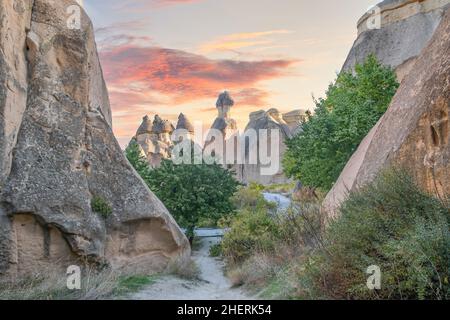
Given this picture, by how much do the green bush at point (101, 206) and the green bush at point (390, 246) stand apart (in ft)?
14.8

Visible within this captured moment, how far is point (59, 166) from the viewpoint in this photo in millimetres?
8727

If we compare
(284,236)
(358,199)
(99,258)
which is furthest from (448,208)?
(99,258)

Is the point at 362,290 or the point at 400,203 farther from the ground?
the point at 400,203

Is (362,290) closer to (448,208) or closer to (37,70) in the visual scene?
(448,208)

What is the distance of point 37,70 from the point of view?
923cm

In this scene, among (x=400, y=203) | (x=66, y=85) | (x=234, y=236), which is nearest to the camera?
(x=400, y=203)

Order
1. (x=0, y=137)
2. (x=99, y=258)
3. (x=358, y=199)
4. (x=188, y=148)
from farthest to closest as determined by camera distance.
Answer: (x=188, y=148), (x=99, y=258), (x=0, y=137), (x=358, y=199)

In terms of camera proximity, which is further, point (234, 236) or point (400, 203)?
point (234, 236)

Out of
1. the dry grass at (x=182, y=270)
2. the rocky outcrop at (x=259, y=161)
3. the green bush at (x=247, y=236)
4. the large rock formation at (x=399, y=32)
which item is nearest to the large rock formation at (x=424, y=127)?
the green bush at (x=247, y=236)

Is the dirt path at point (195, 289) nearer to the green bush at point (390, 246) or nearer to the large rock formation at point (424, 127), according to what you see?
the green bush at point (390, 246)

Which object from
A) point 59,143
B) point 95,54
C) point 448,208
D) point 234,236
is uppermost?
point 95,54

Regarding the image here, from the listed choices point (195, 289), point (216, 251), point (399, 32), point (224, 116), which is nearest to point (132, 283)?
point (195, 289)

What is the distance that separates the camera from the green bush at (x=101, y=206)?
9.02 meters

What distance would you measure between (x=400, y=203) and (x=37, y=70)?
751cm
